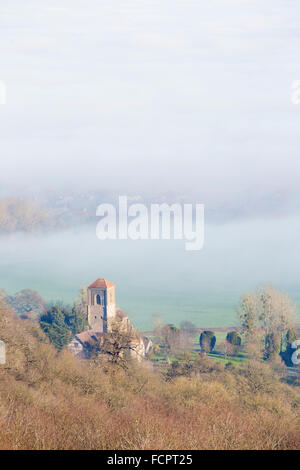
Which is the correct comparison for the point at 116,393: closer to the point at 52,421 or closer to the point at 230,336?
the point at 52,421

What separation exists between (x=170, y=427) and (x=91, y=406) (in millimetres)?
2980

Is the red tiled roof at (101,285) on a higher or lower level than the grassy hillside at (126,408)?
higher

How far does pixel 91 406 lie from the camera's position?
1103 cm

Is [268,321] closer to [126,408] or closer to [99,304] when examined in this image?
[99,304]

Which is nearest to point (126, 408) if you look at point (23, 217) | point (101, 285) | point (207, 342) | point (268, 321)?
point (207, 342)

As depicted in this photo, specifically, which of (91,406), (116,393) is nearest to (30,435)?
(91,406)

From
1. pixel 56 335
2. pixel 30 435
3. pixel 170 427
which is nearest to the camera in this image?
pixel 30 435

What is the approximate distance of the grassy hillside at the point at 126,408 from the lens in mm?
7523

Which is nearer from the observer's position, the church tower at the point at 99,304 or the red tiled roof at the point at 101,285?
the church tower at the point at 99,304

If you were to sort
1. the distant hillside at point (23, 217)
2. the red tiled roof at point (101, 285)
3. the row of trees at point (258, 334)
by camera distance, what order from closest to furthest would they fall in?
the row of trees at point (258, 334)
the red tiled roof at point (101, 285)
the distant hillside at point (23, 217)

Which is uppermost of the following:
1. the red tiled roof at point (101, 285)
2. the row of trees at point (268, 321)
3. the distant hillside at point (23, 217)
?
the distant hillside at point (23, 217)

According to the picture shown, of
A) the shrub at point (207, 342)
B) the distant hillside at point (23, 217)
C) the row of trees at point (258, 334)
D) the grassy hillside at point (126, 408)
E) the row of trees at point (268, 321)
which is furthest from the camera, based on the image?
the distant hillside at point (23, 217)

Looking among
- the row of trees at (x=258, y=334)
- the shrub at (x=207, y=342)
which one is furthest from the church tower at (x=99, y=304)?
the shrub at (x=207, y=342)

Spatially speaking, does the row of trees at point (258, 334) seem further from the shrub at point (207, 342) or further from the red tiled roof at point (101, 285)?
the red tiled roof at point (101, 285)
